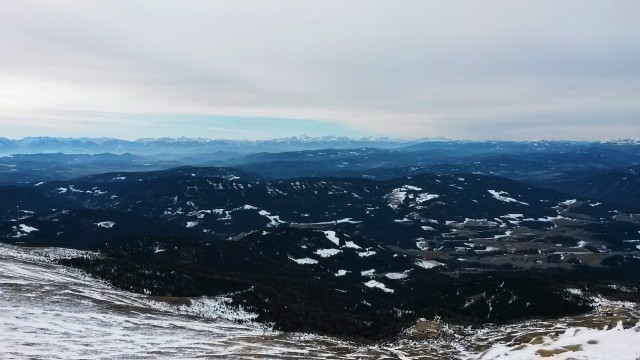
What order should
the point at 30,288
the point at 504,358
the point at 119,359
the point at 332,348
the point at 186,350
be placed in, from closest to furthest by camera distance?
the point at 504,358, the point at 119,359, the point at 186,350, the point at 332,348, the point at 30,288

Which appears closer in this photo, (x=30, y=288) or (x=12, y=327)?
(x=12, y=327)

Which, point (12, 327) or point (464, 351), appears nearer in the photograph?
point (12, 327)

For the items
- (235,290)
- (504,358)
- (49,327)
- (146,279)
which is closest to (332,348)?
(504,358)

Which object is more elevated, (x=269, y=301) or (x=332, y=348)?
(x=332, y=348)

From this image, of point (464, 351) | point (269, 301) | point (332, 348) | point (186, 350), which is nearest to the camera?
point (186, 350)

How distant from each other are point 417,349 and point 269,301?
76.8m

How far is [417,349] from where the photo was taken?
123 m

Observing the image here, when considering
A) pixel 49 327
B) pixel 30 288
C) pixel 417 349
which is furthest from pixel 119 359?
pixel 417 349

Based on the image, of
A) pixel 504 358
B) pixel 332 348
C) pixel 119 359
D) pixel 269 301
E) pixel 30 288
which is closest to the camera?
pixel 504 358

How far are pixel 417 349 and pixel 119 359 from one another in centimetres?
7108

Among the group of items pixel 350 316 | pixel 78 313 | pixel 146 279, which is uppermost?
pixel 78 313

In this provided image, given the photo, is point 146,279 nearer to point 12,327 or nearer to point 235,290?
point 235,290

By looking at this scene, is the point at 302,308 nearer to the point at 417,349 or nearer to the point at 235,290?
the point at 235,290

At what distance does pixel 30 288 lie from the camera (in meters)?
132
